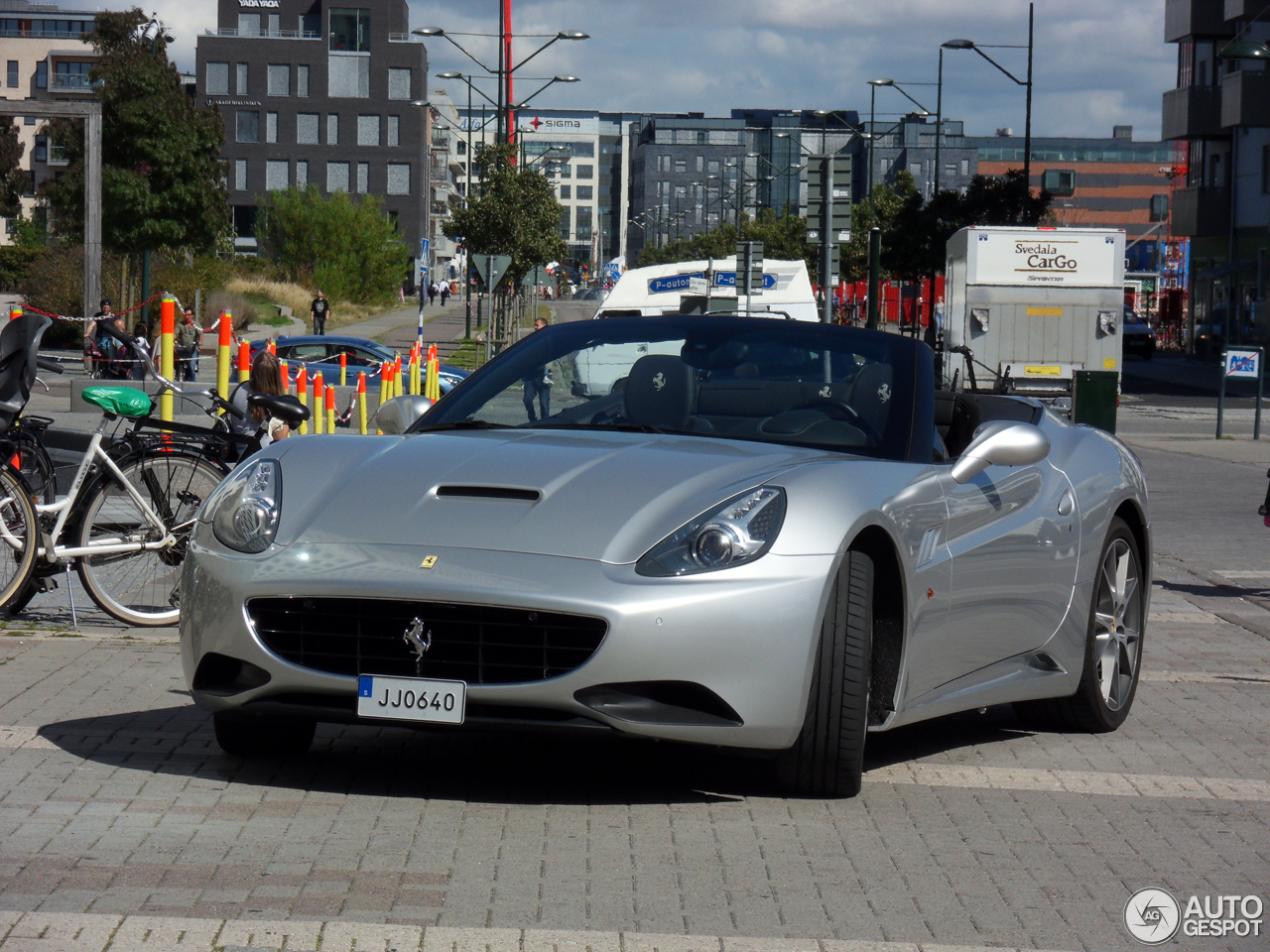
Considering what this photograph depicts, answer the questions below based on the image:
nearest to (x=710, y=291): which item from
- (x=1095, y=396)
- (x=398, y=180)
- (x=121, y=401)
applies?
(x=1095, y=396)

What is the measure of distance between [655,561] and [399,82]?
358 ft

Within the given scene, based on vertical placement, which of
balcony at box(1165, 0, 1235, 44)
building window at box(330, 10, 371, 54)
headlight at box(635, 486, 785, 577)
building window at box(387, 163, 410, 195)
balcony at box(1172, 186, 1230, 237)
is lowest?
headlight at box(635, 486, 785, 577)

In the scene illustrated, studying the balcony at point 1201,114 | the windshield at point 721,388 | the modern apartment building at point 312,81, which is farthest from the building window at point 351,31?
the windshield at point 721,388

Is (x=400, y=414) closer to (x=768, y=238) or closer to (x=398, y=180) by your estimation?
(x=768, y=238)

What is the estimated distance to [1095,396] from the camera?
1998cm

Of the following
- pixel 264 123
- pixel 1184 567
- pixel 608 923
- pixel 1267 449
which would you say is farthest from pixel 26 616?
pixel 264 123

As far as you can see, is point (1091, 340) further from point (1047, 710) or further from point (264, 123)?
point (264, 123)

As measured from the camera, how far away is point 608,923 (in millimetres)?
3943

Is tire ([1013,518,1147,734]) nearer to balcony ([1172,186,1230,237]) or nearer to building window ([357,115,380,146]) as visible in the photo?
balcony ([1172,186,1230,237])

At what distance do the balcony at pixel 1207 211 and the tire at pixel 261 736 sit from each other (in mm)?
63856

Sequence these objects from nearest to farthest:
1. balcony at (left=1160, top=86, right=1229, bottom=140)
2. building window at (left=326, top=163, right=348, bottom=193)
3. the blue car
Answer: the blue car
balcony at (left=1160, top=86, right=1229, bottom=140)
building window at (left=326, top=163, right=348, bottom=193)

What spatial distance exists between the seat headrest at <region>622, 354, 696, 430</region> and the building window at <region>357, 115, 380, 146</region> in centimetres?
10778

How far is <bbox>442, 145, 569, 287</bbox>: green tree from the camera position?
169 feet

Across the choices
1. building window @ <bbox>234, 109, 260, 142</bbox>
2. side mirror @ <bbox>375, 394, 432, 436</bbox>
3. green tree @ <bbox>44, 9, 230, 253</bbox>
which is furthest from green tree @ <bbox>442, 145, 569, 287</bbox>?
building window @ <bbox>234, 109, 260, 142</bbox>
